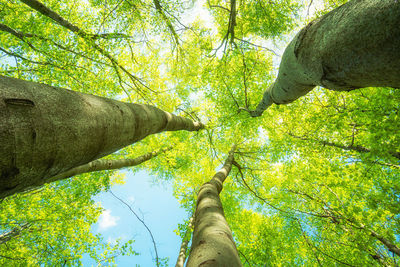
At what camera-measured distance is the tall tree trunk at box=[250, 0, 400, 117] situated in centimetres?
77

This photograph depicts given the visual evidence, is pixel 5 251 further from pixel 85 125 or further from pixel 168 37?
pixel 168 37

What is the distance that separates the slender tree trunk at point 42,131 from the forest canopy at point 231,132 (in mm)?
4687

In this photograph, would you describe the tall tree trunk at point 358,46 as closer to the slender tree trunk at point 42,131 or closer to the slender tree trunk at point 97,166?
the slender tree trunk at point 42,131

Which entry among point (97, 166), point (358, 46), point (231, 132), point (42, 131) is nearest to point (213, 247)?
point (42, 131)

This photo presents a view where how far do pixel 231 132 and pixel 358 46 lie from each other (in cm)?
924

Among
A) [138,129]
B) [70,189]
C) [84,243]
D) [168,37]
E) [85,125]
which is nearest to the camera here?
[85,125]

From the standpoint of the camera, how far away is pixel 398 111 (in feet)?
10.4

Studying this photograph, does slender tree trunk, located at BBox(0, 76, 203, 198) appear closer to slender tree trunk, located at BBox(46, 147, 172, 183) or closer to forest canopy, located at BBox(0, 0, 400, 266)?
slender tree trunk, located at BBox(46, 147, 172, 183)

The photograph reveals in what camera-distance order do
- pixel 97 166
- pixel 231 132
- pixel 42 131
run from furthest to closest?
1. pixel 231 132
2. pixel 97 166
3. pixel 42 131

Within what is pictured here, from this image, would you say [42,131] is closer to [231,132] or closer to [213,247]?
[213,247]

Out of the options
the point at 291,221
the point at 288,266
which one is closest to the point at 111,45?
the point at 291,221

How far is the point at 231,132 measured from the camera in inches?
396

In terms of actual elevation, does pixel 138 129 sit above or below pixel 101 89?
below

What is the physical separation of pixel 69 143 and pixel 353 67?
1741mm
